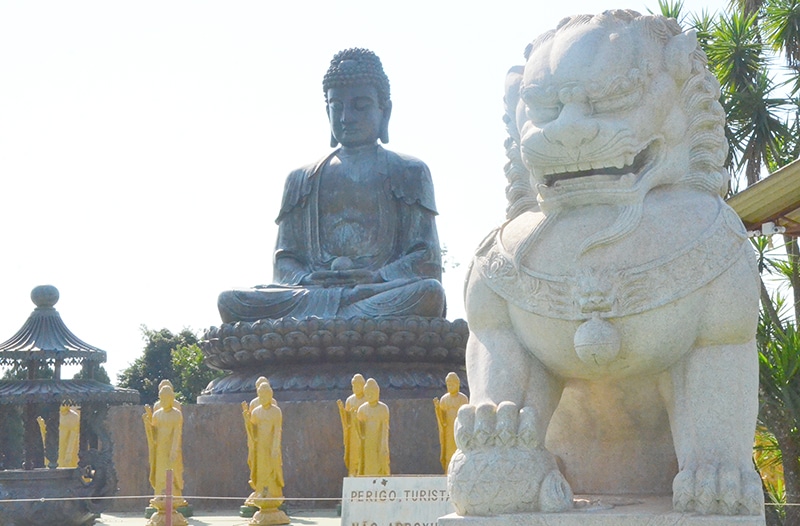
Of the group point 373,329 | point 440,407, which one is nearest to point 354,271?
point 373,329

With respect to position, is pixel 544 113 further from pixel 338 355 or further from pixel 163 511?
pixel 338 355

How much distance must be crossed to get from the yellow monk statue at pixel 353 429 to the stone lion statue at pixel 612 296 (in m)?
5.35

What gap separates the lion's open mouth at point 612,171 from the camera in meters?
3.86

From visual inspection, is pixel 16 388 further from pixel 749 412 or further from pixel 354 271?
pixel 749 412

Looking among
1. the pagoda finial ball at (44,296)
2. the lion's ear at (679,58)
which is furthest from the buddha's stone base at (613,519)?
the pagoda finial ball at (44,296)

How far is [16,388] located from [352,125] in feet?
16.4

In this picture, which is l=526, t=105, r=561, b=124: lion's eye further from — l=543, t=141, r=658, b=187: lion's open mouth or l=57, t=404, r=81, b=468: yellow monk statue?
l=57, t=404, r=81, b=468: yellow monk statue

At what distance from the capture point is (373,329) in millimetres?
11359

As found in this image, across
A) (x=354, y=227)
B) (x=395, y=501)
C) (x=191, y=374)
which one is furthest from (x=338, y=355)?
Result: (x=191, y=374)

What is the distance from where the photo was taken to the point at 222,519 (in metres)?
9.84

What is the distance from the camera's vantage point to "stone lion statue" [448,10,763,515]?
12.0 ft

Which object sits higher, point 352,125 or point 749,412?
point 352,125

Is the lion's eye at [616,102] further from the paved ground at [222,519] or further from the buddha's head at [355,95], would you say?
the buddha's head at [355,95]

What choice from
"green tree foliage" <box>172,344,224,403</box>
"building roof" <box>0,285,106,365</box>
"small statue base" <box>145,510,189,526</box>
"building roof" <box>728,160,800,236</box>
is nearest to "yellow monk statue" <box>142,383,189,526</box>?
"small statue base" <box>145,510,189,526</box>
